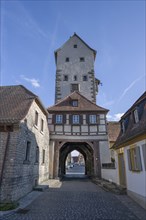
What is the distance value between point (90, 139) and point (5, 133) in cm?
1130

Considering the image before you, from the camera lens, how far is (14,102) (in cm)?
1134

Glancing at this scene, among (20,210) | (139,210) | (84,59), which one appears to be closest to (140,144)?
(139,210)

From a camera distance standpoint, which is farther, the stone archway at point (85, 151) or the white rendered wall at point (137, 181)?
the stone archway at point (85, 151)

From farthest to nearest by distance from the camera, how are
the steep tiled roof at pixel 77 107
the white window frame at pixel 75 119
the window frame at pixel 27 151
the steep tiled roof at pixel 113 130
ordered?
1. the steep tiled roof at pixel 113 130
2. the steep tiled roof at pixel 77 107
3. the white window frame at pixel 75 119
4. the window frame at pixel 27 151

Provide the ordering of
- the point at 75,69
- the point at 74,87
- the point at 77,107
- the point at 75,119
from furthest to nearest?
the point at 75,69 → the point at 74,87 → the point at 77,107 → the point at 75,119

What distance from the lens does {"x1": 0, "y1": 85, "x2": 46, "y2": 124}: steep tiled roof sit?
944 centimetres

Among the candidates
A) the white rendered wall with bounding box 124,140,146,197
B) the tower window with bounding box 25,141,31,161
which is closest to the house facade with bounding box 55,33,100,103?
the tower window with bounding box 25,141,31,161

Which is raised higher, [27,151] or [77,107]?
[77,107]

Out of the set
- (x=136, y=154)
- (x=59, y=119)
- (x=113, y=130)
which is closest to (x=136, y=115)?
(x=136, y=154)

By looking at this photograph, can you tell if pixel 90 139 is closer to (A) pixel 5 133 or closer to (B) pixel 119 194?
(B) pixel 119 194

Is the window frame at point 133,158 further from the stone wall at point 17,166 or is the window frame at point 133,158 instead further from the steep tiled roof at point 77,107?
the steep tiled roof at point 77,107

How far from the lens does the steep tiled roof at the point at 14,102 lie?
944 centimetres

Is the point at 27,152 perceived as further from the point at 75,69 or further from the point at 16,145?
the point at 75,69

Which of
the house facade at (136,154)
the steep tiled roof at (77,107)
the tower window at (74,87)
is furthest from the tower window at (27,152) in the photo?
the tower window at (74,87)
